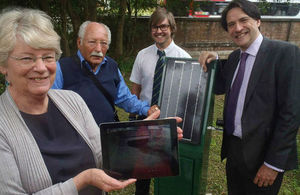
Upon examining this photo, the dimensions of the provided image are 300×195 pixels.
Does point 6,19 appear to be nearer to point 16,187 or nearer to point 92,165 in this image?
point 16,187

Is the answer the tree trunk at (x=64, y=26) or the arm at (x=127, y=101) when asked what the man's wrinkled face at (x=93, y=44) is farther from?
the tree trunk at (x=64, y=26)

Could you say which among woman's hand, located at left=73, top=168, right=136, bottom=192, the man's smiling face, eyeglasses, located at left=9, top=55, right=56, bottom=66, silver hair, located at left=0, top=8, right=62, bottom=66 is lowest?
woman's hand, located at left=73, top=168, right=136, bottom=192

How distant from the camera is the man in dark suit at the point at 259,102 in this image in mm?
1814

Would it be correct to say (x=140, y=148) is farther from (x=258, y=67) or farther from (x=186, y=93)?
(x=258, y=67)

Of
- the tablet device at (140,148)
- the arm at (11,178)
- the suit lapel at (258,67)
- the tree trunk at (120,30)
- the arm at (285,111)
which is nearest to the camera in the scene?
the arm at (11,178)

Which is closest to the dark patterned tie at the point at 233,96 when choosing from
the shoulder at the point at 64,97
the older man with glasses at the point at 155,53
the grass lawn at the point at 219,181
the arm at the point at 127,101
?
the arm at the point at 127,101

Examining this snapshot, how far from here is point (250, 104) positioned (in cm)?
192

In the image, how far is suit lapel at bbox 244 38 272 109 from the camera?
1.89 meters

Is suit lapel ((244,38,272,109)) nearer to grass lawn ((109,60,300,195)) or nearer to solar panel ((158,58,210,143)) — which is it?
solar panel ((158,58,210,143))

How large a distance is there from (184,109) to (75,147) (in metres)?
0.96

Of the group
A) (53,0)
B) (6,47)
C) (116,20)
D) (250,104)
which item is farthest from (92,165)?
(116,20)

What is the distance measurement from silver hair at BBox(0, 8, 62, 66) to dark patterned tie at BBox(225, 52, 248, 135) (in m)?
1.49

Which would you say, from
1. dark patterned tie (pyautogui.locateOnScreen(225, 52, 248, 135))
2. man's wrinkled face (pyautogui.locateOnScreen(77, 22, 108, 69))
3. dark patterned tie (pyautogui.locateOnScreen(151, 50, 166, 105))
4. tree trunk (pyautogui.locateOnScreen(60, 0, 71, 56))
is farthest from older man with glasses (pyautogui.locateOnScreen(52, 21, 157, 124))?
tree trunk (pyautogui.locateOnScreen(60, 0, 71, 56))

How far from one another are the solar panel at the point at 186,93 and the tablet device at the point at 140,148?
1.82 ft
